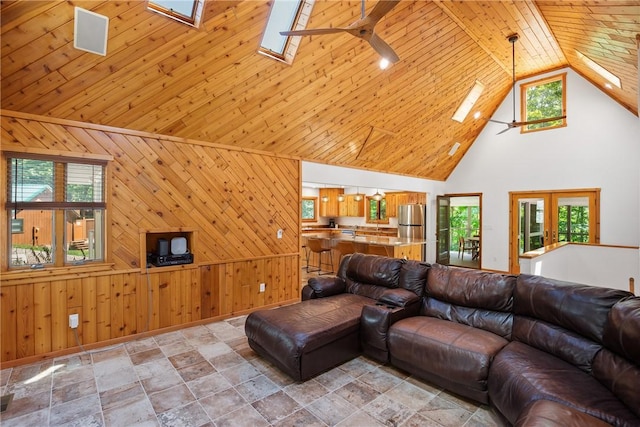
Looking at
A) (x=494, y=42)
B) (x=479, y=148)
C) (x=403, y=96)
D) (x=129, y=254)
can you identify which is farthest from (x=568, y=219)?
(x=129, y=254)

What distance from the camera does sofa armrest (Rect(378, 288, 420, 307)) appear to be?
3148 mm

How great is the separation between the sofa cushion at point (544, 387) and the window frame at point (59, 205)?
4.12 meters

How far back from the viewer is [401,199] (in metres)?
9.35

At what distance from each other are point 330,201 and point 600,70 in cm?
757

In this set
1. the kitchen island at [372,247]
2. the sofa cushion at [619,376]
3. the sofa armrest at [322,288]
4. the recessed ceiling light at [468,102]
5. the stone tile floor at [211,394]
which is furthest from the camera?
the kitchen island at [372,247]

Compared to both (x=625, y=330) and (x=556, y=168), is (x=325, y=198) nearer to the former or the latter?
(x=556, y=168)

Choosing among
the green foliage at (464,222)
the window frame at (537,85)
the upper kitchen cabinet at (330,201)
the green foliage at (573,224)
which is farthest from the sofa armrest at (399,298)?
the upper kitchen cabinet at (330,201)

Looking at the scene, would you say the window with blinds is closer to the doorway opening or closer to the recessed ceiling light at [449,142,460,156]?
the recessed ceiling light at [449,142,460,156]

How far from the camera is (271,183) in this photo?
16.2 ft

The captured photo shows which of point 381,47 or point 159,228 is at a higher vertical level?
point 381,47

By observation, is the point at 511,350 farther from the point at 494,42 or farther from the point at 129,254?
the point at 494,42

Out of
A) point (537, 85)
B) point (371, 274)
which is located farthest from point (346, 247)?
point (537, 85)

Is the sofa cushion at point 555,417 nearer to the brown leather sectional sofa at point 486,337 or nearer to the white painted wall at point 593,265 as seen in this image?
the brown leather sectional sofa at point 486,337

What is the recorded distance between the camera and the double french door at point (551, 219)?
642 centimetres
